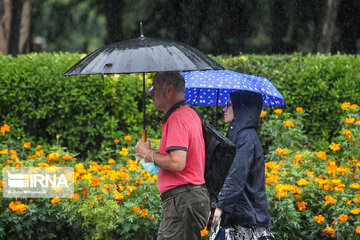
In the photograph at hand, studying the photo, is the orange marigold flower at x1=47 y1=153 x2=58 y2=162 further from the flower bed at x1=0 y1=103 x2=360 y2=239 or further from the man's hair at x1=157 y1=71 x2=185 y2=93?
the man's hair at x1=157 y1=71 x2=185 y2=93

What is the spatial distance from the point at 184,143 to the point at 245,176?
0.80m

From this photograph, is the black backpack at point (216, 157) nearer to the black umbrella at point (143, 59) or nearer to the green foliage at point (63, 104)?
the black umbrella at point (143, 59)

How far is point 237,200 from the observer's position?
355 centimetres

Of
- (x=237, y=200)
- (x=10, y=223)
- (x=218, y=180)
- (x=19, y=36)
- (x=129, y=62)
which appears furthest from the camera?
(x=19, y=36)

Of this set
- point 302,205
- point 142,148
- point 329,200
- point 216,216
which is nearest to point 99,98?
point 302,205

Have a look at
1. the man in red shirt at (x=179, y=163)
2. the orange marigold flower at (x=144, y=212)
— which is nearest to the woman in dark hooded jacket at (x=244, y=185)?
the man in red shirt at (x=179, y=163)

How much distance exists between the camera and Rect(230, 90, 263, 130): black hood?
373cm

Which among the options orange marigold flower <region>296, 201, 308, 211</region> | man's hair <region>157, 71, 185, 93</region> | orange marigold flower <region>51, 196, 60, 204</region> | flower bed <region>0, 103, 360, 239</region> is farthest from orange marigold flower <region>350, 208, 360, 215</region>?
orange marigold flower <region>51, 196, 60, 204</region>

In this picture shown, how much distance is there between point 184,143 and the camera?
9.71 ft

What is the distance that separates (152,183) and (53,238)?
1152mm

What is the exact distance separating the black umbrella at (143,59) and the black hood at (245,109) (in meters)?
0.61

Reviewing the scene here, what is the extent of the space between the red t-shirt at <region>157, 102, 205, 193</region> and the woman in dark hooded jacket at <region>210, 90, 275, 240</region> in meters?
0.49

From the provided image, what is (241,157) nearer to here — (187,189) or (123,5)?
(187,189)

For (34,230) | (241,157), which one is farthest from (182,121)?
(34,230)
